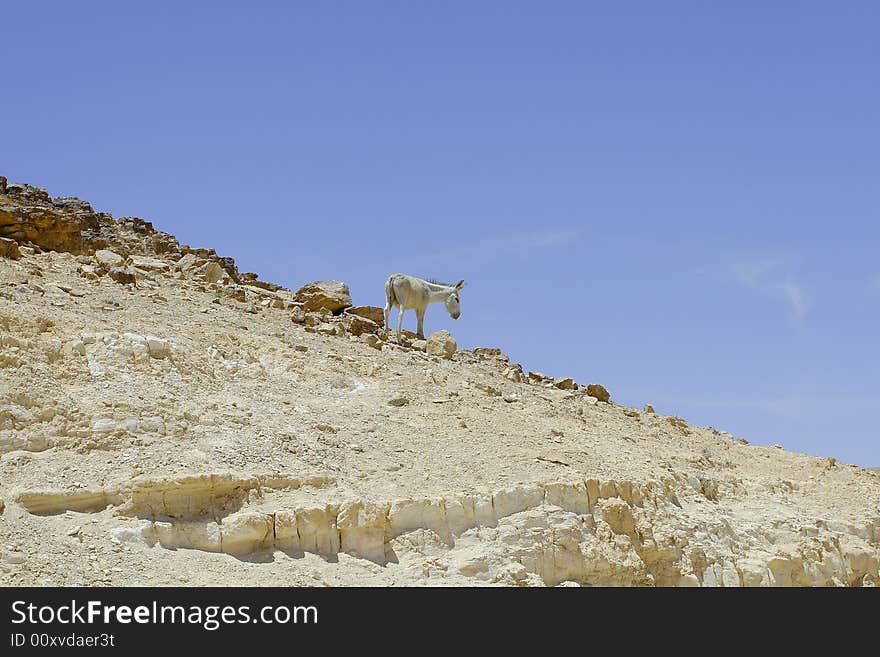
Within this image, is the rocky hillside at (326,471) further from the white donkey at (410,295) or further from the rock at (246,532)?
the white donkey at (410,295)

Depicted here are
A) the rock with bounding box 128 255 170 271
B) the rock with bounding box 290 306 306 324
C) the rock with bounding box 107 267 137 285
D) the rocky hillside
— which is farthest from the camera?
the rock with bounding box 128 255 170 271

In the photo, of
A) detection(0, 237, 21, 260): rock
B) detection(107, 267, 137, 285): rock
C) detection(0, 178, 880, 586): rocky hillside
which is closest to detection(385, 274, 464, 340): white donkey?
detection(0, 178, 880, 586): rocky hillside

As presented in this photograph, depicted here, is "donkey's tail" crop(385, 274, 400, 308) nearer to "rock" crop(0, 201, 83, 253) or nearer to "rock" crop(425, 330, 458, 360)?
"rock" crop(425, 330, 458, 360)

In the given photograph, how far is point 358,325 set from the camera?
2228 centimetres

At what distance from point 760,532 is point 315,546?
279 inches

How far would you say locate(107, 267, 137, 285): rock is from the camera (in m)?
20.2

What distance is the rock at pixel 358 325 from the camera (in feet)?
72.1

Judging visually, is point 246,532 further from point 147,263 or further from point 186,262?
point 186,262

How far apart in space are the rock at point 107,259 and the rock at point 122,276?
540 millimetres

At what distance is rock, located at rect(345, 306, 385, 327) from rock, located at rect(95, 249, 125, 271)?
484cm

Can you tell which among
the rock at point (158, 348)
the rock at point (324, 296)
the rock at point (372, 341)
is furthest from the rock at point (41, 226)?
the rock at point (158, 348)

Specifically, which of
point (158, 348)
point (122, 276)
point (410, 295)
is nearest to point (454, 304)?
point (410, 295)

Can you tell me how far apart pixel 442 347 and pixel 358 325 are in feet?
5.62
